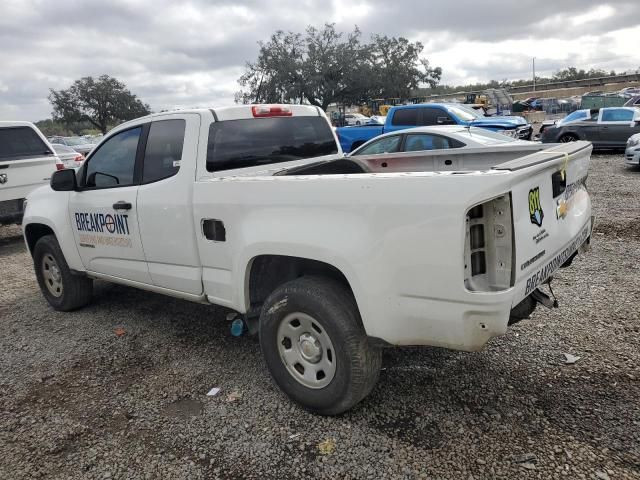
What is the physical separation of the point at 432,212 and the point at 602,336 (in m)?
2.33

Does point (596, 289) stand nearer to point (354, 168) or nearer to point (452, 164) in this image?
point (452, 164)

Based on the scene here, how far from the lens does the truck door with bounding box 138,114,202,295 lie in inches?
140

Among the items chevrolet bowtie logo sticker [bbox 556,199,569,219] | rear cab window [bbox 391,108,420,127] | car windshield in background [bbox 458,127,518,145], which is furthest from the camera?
rear cab window [bbox 391,108,420,127]

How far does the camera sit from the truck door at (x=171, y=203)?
3.55 meters

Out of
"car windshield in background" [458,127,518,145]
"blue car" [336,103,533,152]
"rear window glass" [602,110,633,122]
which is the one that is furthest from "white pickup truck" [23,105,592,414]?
"rear window glass" [602,110,633,122]

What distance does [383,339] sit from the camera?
104 inches

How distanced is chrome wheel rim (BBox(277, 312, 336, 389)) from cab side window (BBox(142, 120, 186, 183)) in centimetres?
148

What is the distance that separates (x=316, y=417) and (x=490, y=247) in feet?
4.90

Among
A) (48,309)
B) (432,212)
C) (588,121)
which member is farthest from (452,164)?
(588,121)

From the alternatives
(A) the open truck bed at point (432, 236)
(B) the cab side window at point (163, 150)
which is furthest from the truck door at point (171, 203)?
(A) the open truck bed at point (432, 236)

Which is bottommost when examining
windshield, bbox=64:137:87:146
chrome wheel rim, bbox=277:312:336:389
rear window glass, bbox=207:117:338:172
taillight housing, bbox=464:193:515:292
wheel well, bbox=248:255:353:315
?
chrome wheel rim, bbox=277:312:336:389

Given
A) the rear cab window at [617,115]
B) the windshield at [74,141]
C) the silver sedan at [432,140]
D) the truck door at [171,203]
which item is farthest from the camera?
the windshield at [74,141]

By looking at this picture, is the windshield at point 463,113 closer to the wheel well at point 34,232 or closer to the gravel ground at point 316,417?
the gravel ground at point 316,417

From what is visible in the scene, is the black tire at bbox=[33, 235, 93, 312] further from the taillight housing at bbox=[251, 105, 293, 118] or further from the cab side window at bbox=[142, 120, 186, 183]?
the taillight housing at bbox=[251, 105, 293, 118]
